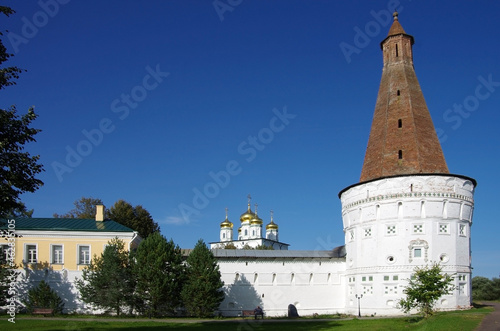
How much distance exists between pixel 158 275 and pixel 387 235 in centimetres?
1336

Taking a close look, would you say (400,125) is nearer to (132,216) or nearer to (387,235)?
(387,235)

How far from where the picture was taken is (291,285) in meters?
31.5

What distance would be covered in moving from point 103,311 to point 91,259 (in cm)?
327

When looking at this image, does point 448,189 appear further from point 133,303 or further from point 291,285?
point 133,303

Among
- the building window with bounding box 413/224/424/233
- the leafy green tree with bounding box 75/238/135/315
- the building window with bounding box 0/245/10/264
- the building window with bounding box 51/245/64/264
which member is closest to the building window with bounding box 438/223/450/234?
the building window with bounding box 413/224/424/233

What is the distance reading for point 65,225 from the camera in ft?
98.5

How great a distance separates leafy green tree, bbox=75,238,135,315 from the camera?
26.5m

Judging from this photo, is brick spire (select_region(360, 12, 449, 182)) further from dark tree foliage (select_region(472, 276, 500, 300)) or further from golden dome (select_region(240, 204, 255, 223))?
golden dome (select_region(240, 204, 255, 223))

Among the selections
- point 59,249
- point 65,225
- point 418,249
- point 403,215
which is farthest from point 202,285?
point 418,249

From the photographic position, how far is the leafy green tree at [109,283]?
26.5 meters

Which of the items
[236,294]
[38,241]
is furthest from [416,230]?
[38,241]

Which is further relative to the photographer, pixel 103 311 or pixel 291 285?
pixel 291 285

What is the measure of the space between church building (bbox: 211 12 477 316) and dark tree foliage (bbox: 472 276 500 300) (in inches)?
720

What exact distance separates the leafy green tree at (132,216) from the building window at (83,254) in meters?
12.6
